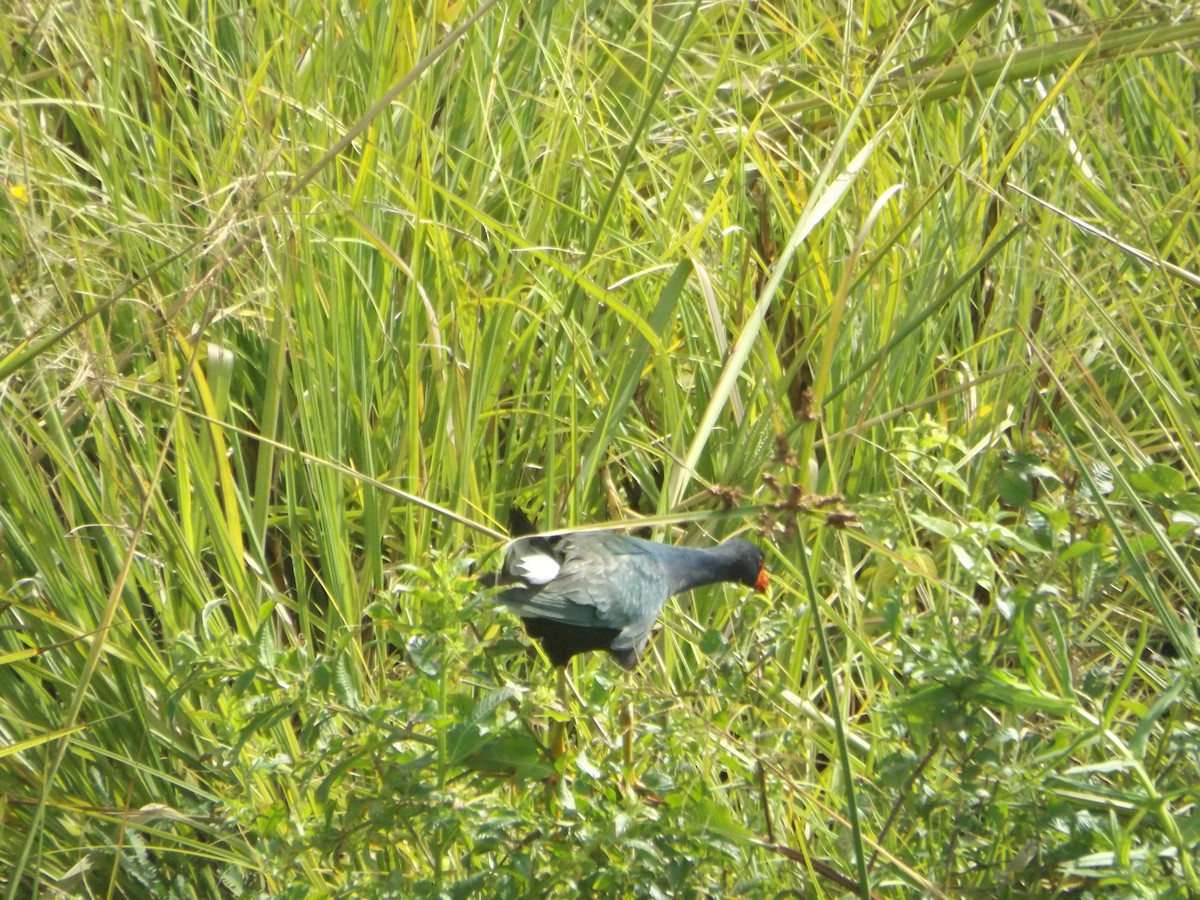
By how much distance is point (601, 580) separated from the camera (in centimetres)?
221

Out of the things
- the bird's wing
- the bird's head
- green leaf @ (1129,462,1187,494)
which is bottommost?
the bird's head

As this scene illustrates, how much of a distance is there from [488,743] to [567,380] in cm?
109

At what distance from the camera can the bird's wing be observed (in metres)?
2.12

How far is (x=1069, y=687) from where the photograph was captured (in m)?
1.49

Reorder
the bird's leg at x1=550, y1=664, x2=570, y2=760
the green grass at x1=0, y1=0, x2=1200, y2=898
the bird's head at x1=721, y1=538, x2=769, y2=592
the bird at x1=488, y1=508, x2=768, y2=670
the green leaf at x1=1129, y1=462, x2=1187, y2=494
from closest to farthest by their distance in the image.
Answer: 1. the green leaf at x1=1129, y1=462, x2=1187, y2=494
2. the green grass at x1=0, y1=0, x2=1200, y2=898
3. the bird's leg at x1=550, y1=664, x2=570, y2=760
4. the bird at x1=488, y1=508, x2=768, y2=670
5. the bird's head at x1=721, y1=538, x2=769, y2=592

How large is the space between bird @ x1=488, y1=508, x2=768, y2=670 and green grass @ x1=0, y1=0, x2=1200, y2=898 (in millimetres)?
76

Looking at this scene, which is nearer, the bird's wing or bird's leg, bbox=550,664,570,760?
bird's leg, bbox=550,664,570,760

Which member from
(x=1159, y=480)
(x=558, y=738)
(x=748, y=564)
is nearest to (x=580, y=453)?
(x=748, y=564)

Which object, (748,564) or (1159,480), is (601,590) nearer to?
(748,564)

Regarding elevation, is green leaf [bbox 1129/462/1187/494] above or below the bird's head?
above

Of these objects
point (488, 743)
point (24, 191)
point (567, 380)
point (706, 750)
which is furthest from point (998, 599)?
point (24, 191)

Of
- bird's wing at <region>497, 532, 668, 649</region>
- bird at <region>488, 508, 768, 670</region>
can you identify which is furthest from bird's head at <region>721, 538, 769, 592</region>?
bird's wing at <region>497, 532, 668, 649</region>

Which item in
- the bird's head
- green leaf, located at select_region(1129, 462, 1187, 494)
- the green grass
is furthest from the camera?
the bird's head

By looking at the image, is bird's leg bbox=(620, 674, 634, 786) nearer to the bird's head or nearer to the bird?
the bird
